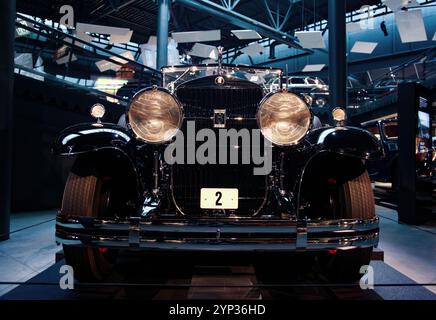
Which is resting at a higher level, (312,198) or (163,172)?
(163,172)

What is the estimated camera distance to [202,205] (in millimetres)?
1854

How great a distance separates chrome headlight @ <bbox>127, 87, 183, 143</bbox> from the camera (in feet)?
5.90

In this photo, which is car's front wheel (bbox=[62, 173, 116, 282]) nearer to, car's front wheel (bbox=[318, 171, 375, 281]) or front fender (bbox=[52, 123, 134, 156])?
front fender (bbox=[52, 123, 134, 156])

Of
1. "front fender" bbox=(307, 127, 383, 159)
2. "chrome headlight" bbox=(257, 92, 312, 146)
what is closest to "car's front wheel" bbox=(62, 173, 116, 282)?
"chrome headlight" bbox=(257, 92, 312, 146)

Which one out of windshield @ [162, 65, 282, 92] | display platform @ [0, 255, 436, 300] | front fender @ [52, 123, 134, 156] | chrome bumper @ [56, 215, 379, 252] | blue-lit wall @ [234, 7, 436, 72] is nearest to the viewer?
chrome bumper @ [56, 215, 379, 252]

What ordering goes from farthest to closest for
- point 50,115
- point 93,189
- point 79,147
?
point 50,115 → point 93,189 → point 79,147

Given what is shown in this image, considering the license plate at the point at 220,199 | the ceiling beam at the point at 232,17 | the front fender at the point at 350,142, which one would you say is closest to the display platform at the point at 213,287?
the license plate at the point at 220,199

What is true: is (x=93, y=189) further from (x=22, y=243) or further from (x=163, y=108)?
(x=22, y=243)

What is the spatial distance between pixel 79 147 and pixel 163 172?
1.59 ft

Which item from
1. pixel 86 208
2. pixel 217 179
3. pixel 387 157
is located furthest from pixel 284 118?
pixel 387 157

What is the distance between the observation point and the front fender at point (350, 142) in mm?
1778

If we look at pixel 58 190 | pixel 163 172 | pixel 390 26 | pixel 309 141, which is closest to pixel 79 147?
pixel 163 172

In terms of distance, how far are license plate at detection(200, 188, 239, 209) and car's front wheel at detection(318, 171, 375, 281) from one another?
66 cm

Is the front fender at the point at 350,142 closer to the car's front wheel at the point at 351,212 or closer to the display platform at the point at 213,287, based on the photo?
the car's front wheel at the point at 351,212
